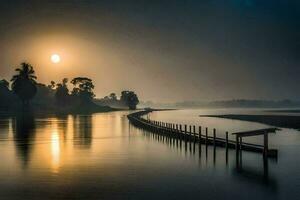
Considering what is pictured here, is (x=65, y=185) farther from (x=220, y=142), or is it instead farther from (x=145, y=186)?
(x=220, y=142)

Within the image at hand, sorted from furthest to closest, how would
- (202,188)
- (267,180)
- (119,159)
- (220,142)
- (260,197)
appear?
Answer: (220,142), (119,159), (267,180), (202,188), (260,197)

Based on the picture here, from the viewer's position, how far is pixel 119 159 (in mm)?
32875

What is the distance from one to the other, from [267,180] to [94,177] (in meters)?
11.1

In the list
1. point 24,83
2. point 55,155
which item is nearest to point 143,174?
point 55,155

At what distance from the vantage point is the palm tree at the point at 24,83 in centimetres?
14088

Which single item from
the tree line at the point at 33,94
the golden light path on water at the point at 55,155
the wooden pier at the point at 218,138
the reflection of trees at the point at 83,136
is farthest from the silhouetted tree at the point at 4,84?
the golden light path on water at the point at 55,155

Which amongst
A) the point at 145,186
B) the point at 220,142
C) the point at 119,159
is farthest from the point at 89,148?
the point at 145,186

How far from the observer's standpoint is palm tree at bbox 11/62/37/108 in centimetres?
14088

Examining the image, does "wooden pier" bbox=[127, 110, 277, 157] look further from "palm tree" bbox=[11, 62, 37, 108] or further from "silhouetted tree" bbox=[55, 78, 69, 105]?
"silhouetted tree" bbox=[55, 78, 69, 105]

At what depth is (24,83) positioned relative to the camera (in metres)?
141

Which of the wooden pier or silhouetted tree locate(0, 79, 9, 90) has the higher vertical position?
silhouetted tree locate(0, 79, 9, 90)

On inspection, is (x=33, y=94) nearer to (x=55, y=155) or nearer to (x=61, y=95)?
(x=61, y=95)

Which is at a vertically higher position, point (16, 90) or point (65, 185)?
point (16, 90)

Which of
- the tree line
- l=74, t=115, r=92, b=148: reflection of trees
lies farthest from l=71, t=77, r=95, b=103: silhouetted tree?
l=74, t=115, r=92, b=148: reflection of trees
